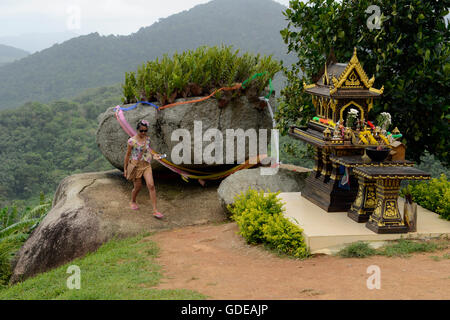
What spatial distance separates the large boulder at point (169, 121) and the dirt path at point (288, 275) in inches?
161

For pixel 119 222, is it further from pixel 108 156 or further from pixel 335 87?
pixel 335 87

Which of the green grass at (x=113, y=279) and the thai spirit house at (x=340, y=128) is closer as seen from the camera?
the green grass at (x=113, y=279)

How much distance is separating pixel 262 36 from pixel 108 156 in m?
61.3

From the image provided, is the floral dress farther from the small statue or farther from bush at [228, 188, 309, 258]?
the small statue

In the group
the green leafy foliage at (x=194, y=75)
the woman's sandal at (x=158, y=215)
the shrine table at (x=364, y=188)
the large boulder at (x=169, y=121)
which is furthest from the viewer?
the green leafy foliage at (x=194, y=75)

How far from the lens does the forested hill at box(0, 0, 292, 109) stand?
61.8m

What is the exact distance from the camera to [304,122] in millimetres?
11094

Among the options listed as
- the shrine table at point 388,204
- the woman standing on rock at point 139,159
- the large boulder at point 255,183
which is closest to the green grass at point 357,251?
the shrine table at point 388,204

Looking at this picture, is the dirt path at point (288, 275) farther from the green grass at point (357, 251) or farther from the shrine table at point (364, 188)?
the shrine table at point (364, 188)

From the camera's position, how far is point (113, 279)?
6.34m

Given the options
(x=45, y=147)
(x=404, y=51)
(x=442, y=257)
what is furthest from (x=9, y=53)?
(x=442, y=257)

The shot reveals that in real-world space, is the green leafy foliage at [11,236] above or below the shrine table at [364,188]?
below

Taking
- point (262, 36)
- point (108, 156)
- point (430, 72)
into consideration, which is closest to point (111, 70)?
point (262, 36)

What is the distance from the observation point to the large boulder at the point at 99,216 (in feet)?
30.0
